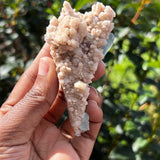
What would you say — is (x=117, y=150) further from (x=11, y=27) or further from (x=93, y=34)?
(x=11, y=27)

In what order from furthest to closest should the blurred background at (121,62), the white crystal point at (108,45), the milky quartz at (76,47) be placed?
1. the blurred background at (121,62)
2. the white crystal point at (108,45)
3. the milky quartz at (76,47)

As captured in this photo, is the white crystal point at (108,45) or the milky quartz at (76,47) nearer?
the milky quartz at (76,47)

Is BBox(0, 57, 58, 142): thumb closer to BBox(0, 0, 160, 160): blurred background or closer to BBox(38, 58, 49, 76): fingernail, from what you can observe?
BBox(38, 58, 49, 76): fingernail

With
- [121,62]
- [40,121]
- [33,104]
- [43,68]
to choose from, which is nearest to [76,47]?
[43,68]

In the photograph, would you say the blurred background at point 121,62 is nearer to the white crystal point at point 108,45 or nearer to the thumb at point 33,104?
the white crystal point at point 108,45

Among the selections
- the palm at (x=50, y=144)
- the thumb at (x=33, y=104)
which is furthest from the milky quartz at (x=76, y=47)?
the palm at (x=50, y=144)

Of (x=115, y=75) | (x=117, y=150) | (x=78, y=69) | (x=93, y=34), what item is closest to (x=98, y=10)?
(x=93, y=34)

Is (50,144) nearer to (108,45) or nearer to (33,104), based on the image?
(33,104)

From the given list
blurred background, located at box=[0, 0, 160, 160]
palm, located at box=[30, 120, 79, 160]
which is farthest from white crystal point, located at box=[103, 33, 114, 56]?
palm, located at box=[30, 120, 79, 160]
